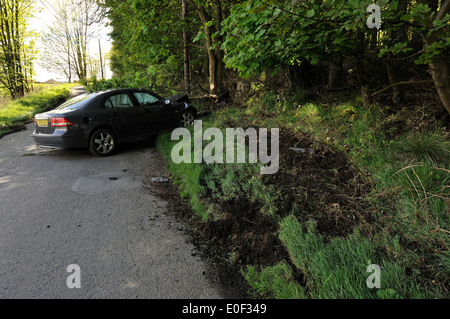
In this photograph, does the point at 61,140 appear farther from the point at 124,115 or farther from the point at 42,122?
the point at 124,115

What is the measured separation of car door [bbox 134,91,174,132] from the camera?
809cm

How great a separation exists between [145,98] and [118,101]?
0.85 m

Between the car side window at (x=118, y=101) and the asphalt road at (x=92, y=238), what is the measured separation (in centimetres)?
201

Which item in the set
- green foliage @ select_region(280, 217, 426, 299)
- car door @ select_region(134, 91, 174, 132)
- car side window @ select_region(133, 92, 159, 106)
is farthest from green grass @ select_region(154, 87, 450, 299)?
car side window @ select_region(133, 92, 159, 106)

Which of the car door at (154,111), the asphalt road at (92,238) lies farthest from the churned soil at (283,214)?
the car door at (154,111)

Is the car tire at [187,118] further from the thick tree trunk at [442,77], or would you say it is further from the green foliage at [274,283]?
the green foliage at [274,283]

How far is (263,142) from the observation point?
5855 mm

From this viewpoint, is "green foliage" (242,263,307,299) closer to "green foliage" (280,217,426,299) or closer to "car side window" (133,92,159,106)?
"green foliage" (280,217,426,299)

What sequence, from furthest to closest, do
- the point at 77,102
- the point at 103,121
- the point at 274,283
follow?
the point at 77,102 → the point at 103,121 → the point at 274,283

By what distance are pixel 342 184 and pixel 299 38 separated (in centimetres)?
242

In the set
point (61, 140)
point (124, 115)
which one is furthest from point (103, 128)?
point (61, 140)

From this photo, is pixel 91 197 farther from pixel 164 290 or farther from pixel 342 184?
pixel 342 184

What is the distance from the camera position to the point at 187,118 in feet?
31.0

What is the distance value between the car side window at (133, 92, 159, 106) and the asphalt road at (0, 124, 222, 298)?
8.46 feet
